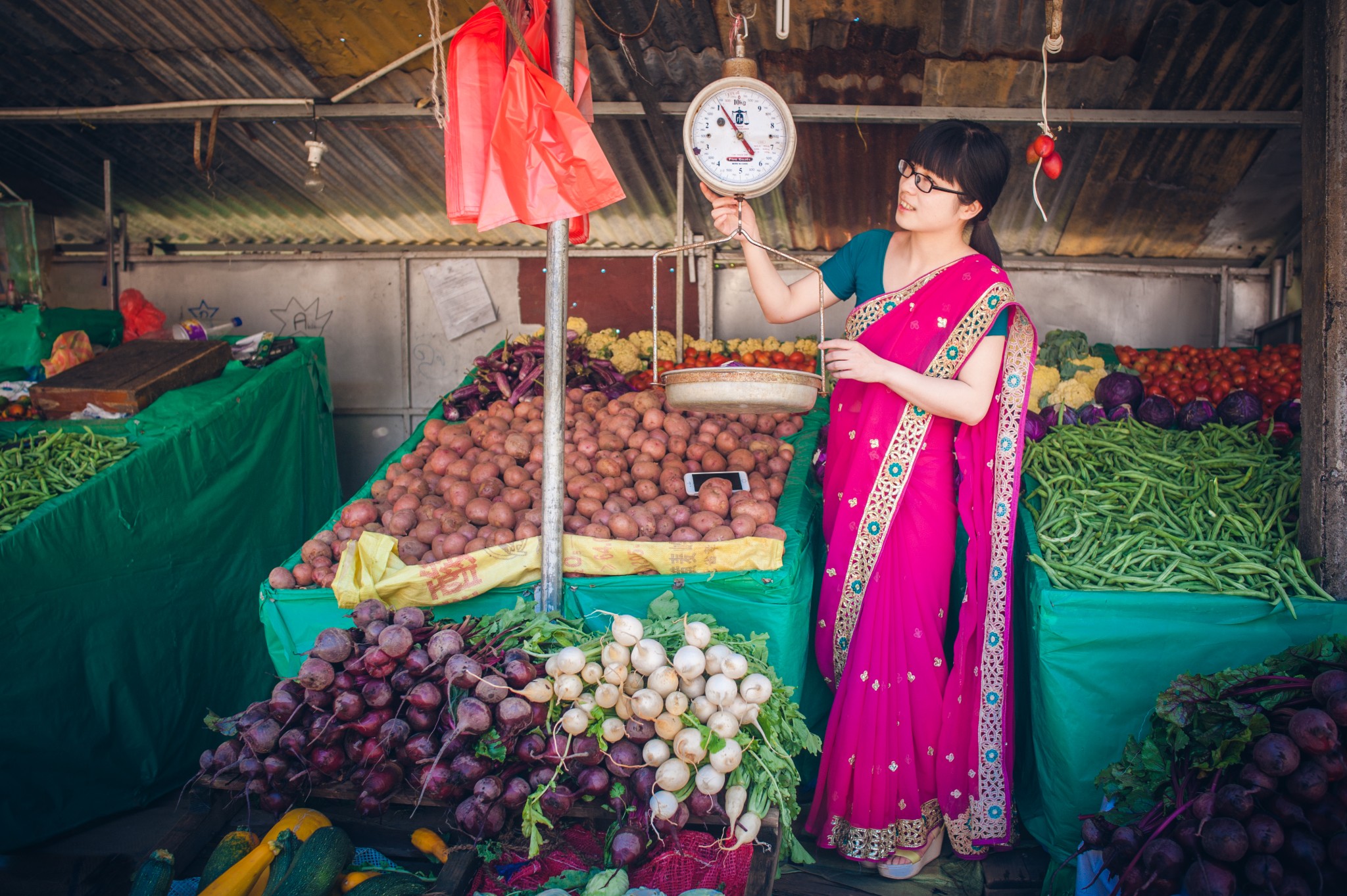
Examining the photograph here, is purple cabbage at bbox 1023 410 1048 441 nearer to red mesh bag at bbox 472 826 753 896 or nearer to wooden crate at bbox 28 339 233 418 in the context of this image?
red mesh bag at bbox 472 826 753 896

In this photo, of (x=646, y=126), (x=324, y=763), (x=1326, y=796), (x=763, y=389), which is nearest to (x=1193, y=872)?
(x=1326, y=796)

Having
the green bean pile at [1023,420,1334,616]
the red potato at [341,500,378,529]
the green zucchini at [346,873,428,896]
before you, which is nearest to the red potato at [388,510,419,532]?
the red potato at [341,500,378,529]

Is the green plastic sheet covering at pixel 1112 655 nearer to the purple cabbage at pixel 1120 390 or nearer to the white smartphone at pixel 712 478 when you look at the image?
the white smartphone at pixel 712 478

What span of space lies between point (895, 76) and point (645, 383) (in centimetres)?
220

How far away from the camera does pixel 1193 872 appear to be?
1.99 metres

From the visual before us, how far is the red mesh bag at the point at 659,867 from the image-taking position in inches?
86.8

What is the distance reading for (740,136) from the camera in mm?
2635

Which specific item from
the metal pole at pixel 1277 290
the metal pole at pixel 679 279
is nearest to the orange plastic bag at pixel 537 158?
the metal pole at pixel 679 279

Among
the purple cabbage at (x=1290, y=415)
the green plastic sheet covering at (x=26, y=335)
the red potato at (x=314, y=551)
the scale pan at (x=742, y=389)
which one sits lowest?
the red potato at (x=314, y=551)

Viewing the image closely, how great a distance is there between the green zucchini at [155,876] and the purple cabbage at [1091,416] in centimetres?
393

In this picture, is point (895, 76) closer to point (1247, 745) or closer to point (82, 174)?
point (1247, 745)

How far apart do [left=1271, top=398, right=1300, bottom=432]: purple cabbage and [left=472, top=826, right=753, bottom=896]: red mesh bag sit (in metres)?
3.17

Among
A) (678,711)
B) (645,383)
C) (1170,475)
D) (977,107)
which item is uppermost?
(977,107)

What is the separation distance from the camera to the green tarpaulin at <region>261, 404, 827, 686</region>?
3.00 meters
